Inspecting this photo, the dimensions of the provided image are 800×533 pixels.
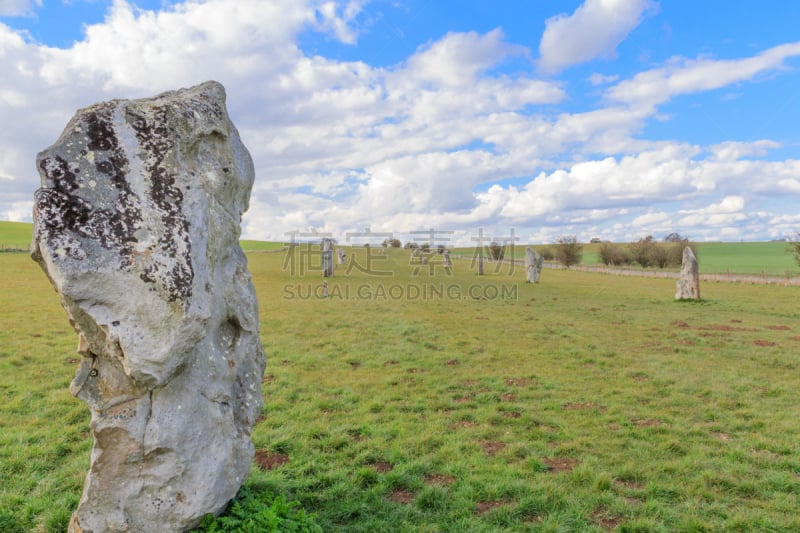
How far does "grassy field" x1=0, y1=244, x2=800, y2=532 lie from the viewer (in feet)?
18.6

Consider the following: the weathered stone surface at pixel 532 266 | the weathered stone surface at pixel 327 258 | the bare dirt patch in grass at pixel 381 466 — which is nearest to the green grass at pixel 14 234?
the weathered stone surface at pixel 327 258

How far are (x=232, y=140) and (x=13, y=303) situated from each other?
69.6 feet

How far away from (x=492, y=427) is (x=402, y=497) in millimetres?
2777

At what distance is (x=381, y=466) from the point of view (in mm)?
6766

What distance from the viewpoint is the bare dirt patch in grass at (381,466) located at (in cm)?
661

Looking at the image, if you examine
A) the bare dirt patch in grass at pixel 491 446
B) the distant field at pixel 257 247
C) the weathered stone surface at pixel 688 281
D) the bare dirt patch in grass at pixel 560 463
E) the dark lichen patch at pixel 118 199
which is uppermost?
Result: the distant field at pixel 257 247

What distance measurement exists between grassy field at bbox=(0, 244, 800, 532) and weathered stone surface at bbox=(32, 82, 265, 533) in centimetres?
161

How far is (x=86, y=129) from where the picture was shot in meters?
4.05

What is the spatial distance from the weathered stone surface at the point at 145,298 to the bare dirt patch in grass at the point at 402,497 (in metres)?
2.16

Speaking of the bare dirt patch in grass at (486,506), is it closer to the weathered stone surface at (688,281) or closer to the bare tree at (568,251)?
the weathered stone surface at (688,281)

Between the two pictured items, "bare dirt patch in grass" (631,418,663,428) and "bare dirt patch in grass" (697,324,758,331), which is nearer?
"bare dirt patch in grass" (631,418,663,428)

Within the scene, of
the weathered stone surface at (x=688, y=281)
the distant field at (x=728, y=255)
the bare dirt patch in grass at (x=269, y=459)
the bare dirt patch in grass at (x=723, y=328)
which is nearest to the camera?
the bare dirt patch in grass at (x=269, y=459)

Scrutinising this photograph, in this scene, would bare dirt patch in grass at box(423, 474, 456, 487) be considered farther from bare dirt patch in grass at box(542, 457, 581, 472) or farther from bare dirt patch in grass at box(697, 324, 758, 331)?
bare dirt patch in grass at box(697, 324, 758, 331)

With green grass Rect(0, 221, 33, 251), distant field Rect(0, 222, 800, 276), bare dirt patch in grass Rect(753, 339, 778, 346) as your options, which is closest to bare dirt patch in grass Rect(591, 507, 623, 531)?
bare dirt patch in grass Rect(753, 339, 778, 346)
